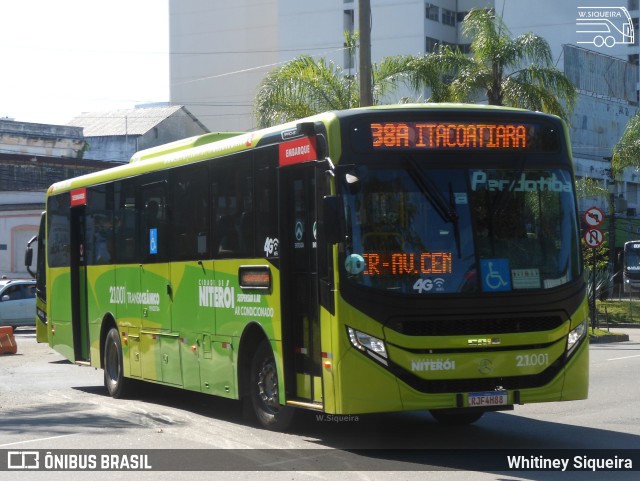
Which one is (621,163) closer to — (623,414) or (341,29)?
(623,414)

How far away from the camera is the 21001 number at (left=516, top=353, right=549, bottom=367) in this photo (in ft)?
35.5

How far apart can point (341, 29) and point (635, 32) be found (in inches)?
813

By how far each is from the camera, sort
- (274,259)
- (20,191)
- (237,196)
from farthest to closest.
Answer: (20,191) → (237,196) → (274,259)

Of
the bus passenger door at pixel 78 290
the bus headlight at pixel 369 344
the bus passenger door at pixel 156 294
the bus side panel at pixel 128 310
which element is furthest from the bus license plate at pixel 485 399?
the bus passenger door at pixel 78 290

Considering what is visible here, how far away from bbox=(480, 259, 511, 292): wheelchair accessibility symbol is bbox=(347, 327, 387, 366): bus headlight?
44.4 inches

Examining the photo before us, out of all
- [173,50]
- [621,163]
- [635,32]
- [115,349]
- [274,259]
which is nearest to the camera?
[274,259]

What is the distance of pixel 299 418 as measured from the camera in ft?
40.3

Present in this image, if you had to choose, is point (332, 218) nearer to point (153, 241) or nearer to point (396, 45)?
point (153, 241)

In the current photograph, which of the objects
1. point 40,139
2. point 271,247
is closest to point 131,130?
point 40,139

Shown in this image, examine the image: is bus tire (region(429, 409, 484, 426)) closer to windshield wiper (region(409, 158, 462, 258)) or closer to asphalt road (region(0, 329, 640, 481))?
asphalt road (region(0, 329, 640, 481))

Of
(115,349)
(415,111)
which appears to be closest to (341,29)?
(115,349)

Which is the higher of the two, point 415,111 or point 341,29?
point 341,29

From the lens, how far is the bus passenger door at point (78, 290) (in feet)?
61.1

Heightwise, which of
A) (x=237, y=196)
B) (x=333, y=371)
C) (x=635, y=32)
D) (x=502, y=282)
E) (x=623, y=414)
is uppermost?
(x=635, y=32)
